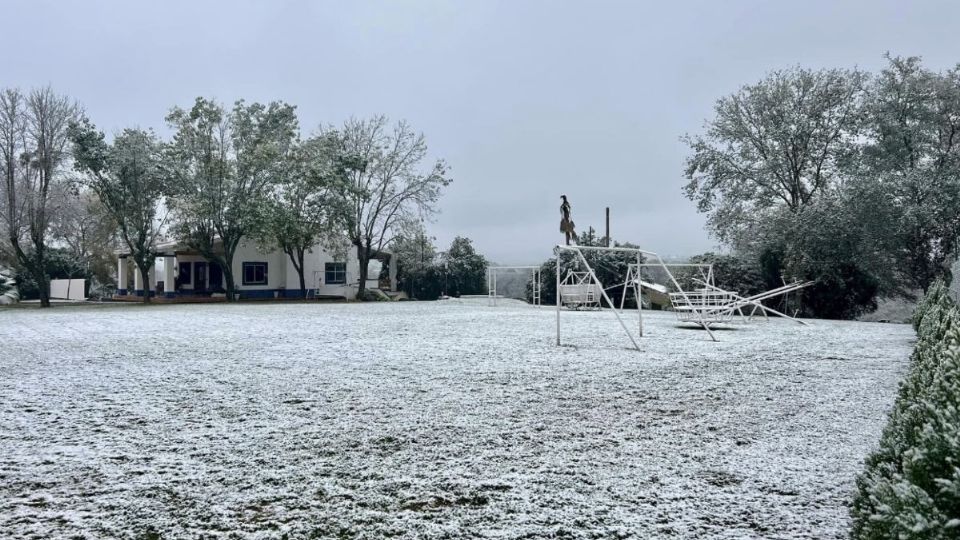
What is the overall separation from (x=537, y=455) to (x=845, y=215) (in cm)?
1395

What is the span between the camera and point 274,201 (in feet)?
73.6

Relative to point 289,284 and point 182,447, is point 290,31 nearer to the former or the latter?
point 289,284

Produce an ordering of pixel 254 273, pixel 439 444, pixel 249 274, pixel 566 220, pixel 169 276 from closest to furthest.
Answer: pixel 439 444 → pixel 566 220 → pixel 249 274 → pixel 254 273 → pixel 169 276

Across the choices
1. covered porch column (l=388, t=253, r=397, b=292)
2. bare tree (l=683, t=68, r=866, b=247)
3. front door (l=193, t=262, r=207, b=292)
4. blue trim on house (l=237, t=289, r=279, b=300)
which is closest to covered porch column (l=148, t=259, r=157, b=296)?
front door (l=193, t=262, r=207, b=292)

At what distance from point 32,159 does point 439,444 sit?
23732 millimetres

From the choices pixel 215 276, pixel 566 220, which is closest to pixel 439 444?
pixel 566 220

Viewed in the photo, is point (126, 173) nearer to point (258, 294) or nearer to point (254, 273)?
point (254, 273)

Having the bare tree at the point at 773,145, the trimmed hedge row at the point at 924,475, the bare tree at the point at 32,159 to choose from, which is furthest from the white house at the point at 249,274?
the trimmed hedge row at the point at 924,475

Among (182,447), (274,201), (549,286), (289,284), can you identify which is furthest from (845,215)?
(289,284)

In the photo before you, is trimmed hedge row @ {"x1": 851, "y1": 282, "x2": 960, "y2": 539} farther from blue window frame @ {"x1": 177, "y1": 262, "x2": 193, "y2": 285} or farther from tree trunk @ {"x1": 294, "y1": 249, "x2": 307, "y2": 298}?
blue window frame @ {"x1": 177, "y1": 262, "x2": 193, "y2": 285}

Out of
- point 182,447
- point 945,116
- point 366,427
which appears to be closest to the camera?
point 182,447

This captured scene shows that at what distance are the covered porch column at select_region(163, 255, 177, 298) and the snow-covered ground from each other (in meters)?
21.7

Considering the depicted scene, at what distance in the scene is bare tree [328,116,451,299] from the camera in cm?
2478

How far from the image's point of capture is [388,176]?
2500cm
